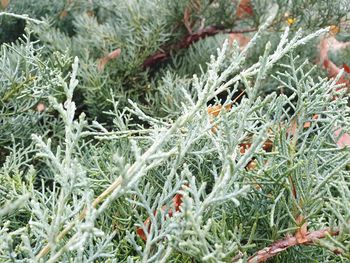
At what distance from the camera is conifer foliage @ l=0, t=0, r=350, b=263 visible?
0.93m

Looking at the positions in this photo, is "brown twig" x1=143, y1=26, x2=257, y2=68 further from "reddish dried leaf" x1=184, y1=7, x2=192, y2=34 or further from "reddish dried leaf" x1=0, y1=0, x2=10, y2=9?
"reddish dried leaf" x1=0, y1=0, x2=10, y2=9

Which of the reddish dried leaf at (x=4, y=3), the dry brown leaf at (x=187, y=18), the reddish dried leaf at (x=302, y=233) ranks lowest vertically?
the reddish dried leaf at (x=302, y=233)

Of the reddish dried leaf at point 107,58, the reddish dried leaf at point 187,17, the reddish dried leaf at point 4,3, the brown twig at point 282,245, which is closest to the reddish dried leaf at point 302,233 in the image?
the brown twig at point 282,245

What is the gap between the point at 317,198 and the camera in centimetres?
100

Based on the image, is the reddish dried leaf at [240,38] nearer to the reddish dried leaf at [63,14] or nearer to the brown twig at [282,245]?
the reddish dried leaf at [63,14]

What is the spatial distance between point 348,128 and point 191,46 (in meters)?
1.25

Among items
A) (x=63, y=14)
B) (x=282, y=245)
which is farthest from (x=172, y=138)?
(x=63, y=14)

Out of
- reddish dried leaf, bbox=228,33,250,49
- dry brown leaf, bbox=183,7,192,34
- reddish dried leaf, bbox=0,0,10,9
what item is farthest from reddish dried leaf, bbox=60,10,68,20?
reddish dried leaf, bbox=228,33,250,49

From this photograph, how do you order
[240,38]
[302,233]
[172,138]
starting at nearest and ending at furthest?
[302,233], [172,138], [240,38]

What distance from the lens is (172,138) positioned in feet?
4.35

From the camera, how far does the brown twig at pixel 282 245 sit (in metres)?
1.00

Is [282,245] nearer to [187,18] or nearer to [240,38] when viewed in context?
[187,18]

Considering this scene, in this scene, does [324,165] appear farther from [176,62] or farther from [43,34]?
[43,34]

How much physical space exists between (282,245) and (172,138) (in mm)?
419
